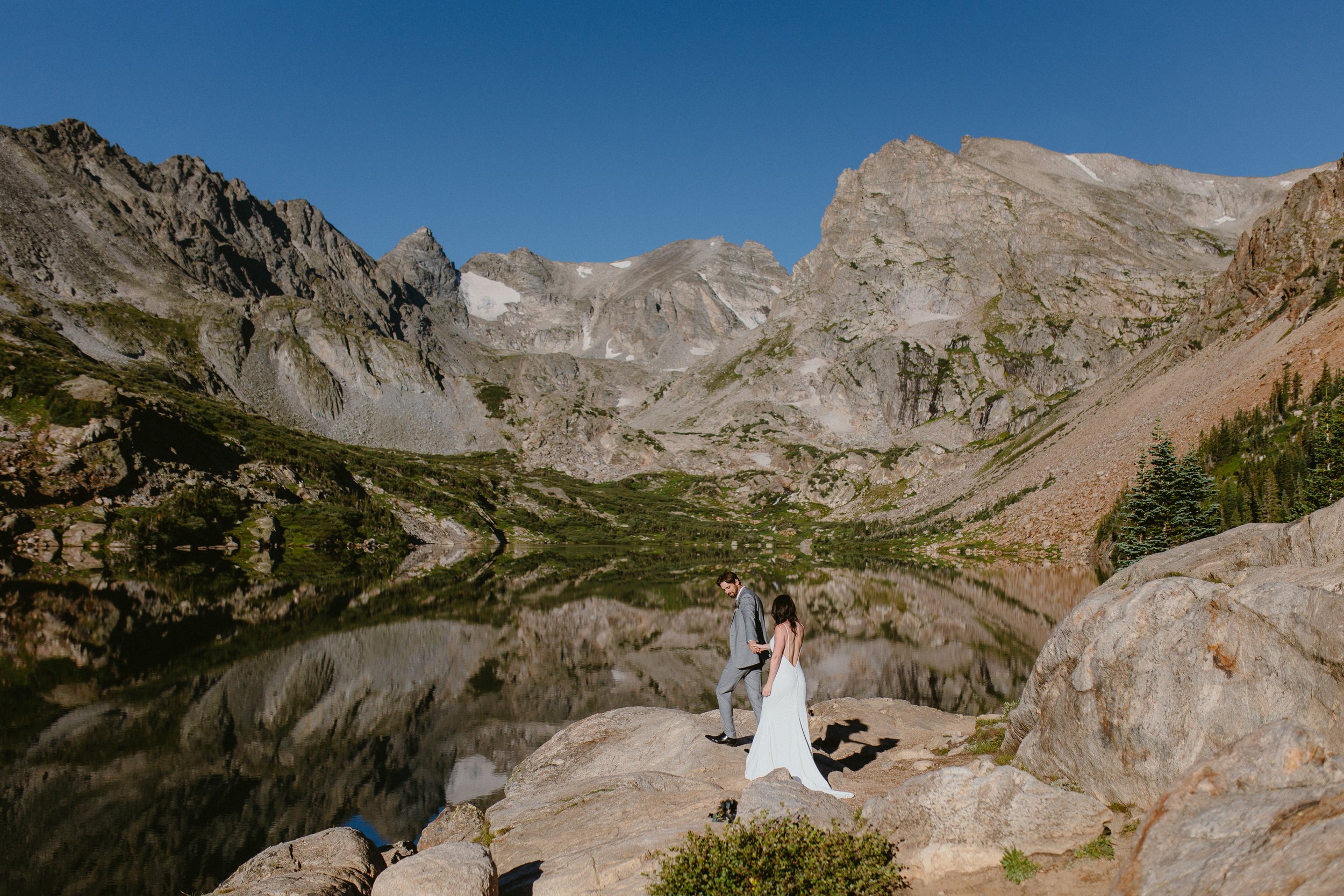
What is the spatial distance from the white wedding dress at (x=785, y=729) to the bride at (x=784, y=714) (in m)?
0.01

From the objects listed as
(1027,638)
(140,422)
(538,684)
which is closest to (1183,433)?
(1027,638)

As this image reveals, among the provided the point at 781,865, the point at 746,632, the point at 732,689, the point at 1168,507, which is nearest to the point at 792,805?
the point at 781,865

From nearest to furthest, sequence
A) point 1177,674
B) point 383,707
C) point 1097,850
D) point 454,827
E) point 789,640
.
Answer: point 1097,850 < point 1177,674 < point 789,640 < point 454,827 < point 383,707

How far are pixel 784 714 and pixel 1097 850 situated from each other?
6409mm

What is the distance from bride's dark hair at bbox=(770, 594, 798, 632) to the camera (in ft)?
51.2

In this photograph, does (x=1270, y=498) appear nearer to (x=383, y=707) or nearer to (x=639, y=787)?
(x=639, y=787)

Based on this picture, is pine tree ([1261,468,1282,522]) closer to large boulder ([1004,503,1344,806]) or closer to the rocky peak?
the rocky peak

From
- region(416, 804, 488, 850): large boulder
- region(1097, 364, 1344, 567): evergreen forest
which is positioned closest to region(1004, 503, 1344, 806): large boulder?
region(416, 804, 488, 850): large boulder

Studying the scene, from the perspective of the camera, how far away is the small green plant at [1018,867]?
1001 centimetres

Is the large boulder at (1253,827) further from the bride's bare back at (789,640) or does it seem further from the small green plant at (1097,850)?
the bride's bare back at (789,640)

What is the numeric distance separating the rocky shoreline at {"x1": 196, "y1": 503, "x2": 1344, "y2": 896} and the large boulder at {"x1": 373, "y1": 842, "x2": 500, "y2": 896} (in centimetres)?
3

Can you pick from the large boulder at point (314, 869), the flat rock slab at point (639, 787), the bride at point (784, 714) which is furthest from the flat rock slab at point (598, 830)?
the large boulder at point (314, 869)

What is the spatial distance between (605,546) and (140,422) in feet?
275

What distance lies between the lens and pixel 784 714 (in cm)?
1541
